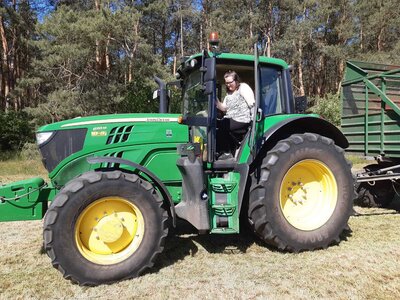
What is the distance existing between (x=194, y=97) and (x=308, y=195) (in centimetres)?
175

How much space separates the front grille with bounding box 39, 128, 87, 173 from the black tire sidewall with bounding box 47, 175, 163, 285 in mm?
719

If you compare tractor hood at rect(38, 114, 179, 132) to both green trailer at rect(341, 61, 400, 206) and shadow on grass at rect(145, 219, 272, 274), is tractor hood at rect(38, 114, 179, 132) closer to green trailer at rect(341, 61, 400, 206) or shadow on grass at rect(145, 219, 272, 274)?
shadow on grass at rect(145, 219, 272, 274)

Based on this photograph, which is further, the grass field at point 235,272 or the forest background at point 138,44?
the forest background at point 138,44

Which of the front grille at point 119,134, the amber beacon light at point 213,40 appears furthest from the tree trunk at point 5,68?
the amber beacon light at point 213,40

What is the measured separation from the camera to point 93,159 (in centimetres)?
370

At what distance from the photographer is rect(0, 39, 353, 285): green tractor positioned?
3.48m

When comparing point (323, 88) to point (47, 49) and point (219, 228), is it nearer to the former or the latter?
point (47, 49)

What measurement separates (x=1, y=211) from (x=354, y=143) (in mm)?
5114

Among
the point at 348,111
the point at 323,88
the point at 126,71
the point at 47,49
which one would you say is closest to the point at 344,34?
the point at 323,88

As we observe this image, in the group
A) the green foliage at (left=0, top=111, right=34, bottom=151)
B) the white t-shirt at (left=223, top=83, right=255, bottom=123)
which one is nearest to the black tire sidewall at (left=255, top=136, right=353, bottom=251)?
the white t-shirt at (left=223, top=83, right=255, bottom=123)

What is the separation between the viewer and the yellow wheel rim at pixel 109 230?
3508 mm

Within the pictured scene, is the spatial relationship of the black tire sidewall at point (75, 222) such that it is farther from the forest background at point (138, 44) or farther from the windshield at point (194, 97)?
the forest background at point (138, 44)

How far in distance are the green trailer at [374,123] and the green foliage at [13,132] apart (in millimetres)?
16059

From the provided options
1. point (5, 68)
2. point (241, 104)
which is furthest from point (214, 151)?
point (5, 68)
